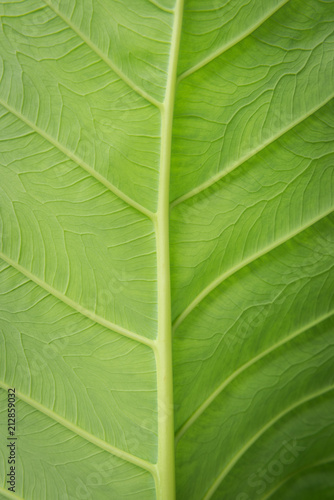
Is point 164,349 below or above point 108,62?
below

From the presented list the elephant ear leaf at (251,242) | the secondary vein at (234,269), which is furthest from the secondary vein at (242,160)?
A: the secondary vein at (234,269)

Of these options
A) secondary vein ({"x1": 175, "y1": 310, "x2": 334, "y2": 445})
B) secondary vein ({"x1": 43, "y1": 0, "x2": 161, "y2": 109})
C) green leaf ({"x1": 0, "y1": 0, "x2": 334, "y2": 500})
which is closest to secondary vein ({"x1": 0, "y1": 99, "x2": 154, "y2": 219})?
green leaf ({"x1": 0, "y1": 0, "x2": 334, "y2": 500})

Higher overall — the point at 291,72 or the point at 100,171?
the point at 291,72

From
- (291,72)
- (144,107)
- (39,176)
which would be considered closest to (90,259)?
(39,176)

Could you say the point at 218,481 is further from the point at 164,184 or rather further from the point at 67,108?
the point at 67,108

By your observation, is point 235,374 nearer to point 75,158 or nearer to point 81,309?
point 81,309

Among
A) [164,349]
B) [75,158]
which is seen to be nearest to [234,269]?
[164,349]

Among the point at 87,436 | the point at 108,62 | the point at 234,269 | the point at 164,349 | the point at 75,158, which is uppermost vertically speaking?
the point at 108,62

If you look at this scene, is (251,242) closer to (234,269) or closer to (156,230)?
(234,269)
